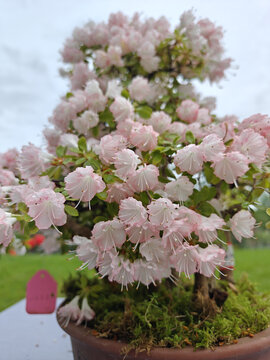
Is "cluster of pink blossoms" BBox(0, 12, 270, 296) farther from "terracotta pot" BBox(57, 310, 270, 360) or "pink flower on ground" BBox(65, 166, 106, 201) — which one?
"terracotta pot" BBox(57, 310, 270, 360)

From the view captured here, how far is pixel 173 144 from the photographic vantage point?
2.48 feet

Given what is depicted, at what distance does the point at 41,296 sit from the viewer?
1029 millimetres

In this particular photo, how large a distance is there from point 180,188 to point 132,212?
0.12m

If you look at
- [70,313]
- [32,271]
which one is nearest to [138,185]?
[70,313]

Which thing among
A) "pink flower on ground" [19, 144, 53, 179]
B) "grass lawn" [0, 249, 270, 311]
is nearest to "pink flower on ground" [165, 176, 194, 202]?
"pink flower on ground" [19, 144, 53, 179]

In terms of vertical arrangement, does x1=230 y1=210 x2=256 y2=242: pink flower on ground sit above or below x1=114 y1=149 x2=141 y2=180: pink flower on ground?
below

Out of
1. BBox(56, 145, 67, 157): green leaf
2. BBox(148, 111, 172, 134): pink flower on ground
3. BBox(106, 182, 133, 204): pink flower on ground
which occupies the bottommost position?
BBox(106, 182, 133, 204): pink flower on ground

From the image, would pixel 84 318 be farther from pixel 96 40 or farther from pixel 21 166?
pixel 96 40

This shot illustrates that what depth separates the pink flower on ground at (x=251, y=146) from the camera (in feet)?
2.44

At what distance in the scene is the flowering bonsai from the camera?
65 cm

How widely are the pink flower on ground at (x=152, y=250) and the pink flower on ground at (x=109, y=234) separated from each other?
0.05 m

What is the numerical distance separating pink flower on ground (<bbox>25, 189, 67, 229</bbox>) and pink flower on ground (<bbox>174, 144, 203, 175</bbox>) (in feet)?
0.75

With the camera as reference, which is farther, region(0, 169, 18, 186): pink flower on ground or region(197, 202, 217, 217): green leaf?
region(0, 169, 18, 186): pink flower on ground

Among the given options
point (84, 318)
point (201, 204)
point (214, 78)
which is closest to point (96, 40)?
point (214, 78)
